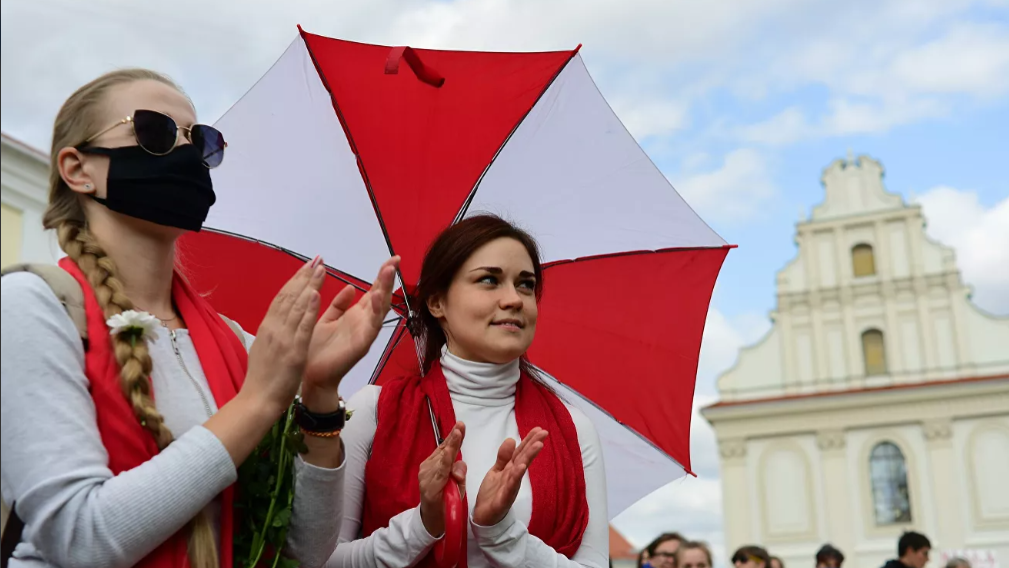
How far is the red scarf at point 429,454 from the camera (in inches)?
93.8

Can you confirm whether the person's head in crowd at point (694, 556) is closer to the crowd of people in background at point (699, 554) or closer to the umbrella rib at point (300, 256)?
the crowd of people in background at point (699, 554)

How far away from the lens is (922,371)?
3042 centimetres

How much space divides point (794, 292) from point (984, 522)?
846 centimetres

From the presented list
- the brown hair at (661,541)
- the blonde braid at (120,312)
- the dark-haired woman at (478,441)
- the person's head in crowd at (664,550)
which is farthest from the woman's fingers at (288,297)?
the brown hair at (661,541)

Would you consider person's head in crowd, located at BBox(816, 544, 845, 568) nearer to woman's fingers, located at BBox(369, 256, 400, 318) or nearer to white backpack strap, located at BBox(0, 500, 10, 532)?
woman's fingers, located at BBox(369, 256, 400, 318)

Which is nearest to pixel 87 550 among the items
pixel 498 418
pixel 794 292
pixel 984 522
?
pixel 498 418

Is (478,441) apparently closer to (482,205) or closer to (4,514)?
(482,205)

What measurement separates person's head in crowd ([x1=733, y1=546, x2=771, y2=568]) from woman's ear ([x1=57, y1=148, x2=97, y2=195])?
668cm

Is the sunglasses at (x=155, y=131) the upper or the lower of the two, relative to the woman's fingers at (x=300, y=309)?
upper

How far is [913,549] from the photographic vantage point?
29.1 ft

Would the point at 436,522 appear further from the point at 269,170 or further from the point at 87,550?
the point at 269,170

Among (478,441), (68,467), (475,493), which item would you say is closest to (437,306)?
(478,441)

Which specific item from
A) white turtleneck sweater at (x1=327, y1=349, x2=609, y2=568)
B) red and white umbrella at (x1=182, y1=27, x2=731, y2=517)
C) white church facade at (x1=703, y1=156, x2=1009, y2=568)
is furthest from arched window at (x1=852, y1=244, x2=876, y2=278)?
white turtleneck sweater at (x1=327, y1=349, x2=609, y2=568)

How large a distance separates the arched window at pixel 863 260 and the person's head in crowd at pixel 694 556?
2732cm
